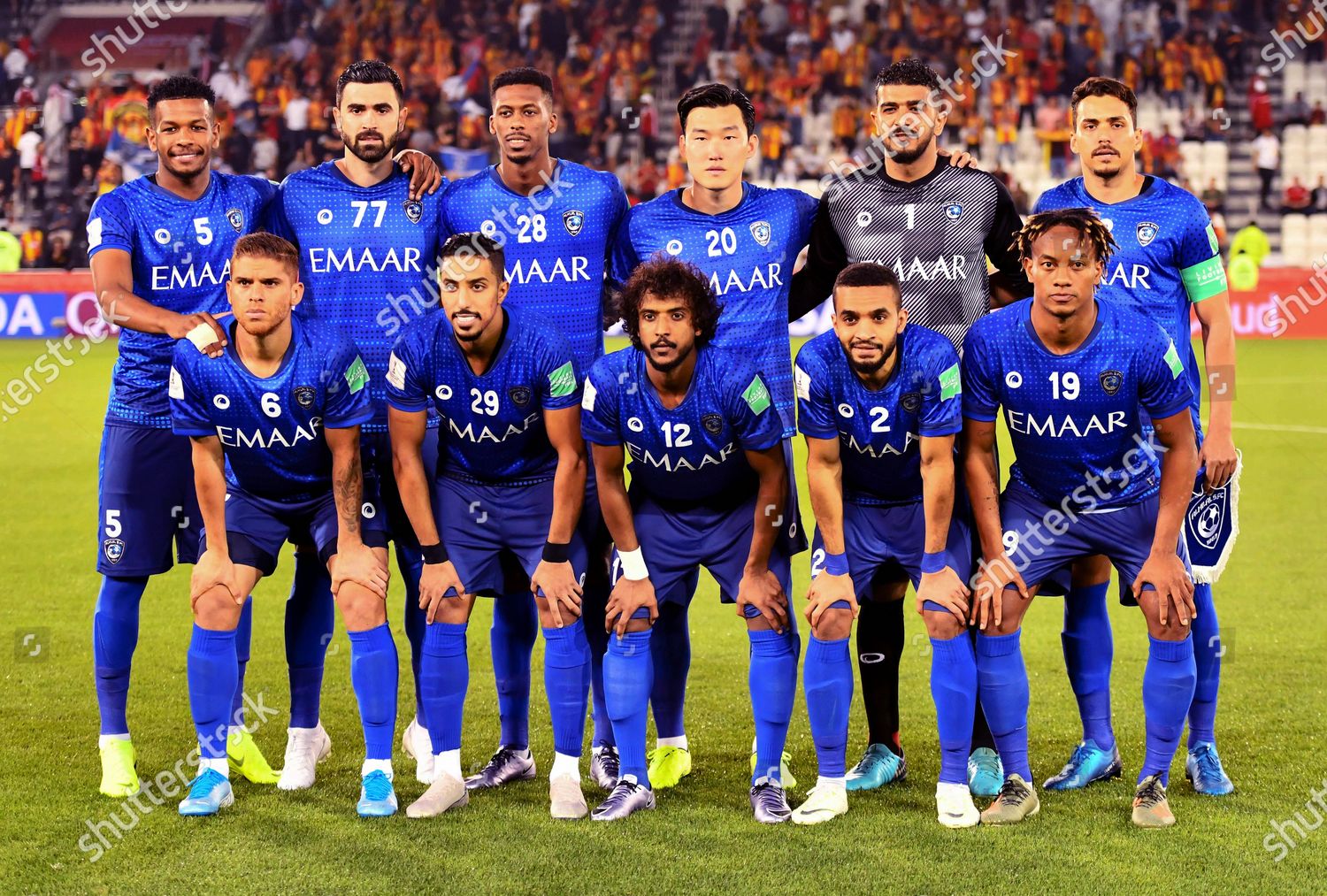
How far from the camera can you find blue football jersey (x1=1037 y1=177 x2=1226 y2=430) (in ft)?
16.7

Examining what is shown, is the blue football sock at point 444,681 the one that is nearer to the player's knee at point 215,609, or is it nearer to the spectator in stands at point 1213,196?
the player's knee at point 215,609

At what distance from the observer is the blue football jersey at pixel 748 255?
202 inches

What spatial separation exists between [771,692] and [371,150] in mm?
2384

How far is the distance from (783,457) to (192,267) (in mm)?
2243

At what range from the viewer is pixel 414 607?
557 cm

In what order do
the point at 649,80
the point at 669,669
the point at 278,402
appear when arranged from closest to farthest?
the point at 278,402
the point at 669,669
the point at 649,80

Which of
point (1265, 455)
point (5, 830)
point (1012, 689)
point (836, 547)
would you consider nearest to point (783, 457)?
point (836, 547)

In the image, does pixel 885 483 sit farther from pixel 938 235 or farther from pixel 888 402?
pixel 938 235

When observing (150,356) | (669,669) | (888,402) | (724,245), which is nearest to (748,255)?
(724,245)

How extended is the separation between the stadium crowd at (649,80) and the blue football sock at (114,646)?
1727 centimetres

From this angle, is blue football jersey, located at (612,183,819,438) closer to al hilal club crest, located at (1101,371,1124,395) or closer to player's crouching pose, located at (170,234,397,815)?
al hilal club crest, located at (1101,371,1124,395)

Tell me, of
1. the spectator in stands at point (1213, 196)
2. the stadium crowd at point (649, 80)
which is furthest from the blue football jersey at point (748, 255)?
the spectator in stands at point (1213, 196)

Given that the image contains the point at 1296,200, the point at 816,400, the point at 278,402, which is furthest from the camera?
the point at 1296,200

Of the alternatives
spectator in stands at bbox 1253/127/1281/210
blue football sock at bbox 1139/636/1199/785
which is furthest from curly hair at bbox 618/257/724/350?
spectator in stands at bbox 1253/127/1281/210
